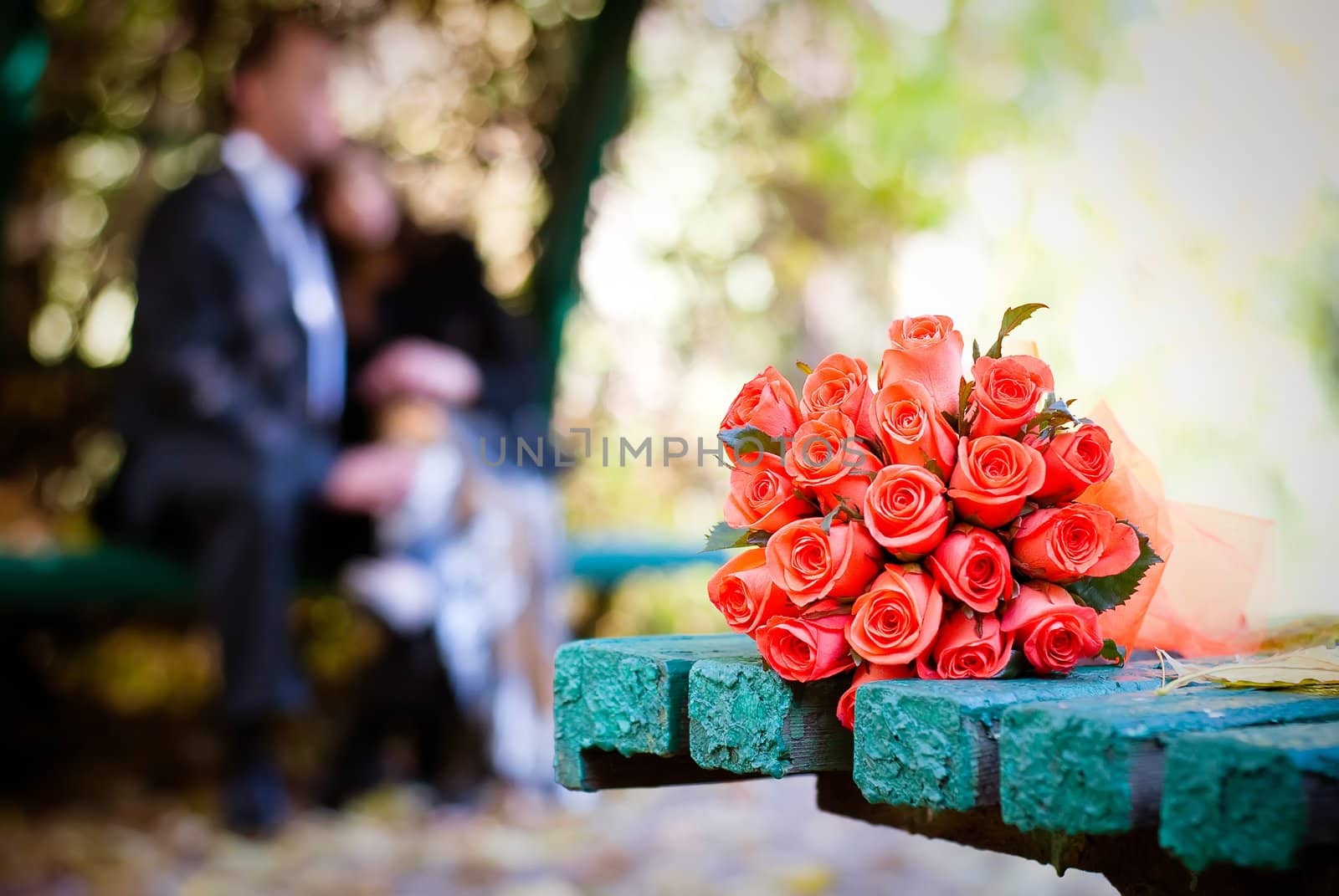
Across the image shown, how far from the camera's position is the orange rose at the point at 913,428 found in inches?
39.2

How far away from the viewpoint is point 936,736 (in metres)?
0.87

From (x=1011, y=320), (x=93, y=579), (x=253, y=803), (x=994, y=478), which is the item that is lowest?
(x=253, y=803)

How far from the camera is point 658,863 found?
119 inches

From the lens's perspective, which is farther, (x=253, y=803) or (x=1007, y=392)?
(x=253, y=803)

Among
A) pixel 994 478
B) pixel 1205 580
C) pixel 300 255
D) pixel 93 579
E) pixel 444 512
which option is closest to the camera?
pixel 994 478

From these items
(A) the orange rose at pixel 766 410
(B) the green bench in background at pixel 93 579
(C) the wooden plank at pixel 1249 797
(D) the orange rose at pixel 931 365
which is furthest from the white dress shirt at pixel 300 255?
(C) the wooden plank at pixel 1249 797

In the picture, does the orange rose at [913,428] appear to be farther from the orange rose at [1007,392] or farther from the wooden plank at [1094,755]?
the wooden plank at [1094,755]

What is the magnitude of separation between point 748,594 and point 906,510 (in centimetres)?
16

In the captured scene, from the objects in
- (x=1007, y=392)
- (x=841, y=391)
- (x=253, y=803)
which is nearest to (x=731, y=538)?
(x=841, y=391)

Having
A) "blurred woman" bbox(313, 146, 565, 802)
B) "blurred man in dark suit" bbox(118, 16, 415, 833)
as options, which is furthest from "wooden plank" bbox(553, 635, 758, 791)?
"blurred woman" bbox(313, 146, 565, 802)

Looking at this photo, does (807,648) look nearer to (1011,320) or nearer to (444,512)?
(1011,320)

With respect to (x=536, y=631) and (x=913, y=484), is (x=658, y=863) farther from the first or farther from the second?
(x=913, y=484)

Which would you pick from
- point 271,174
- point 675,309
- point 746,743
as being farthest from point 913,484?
point 675,309

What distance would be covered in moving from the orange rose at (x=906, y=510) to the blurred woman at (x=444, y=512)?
2524mm
